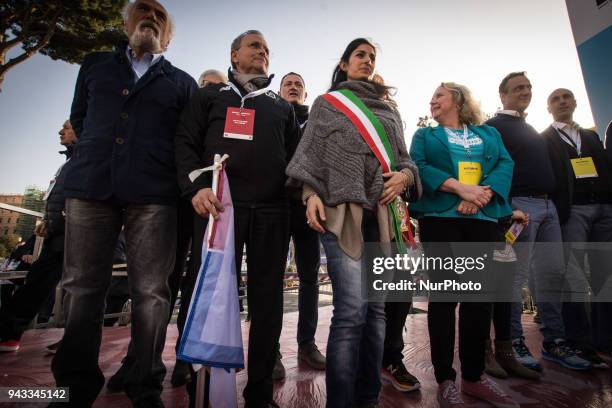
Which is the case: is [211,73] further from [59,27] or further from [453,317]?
[59,27]

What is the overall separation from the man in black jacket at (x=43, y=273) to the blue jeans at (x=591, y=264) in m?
4.14

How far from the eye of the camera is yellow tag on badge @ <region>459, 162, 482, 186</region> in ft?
6.35

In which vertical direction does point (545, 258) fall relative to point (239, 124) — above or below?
below

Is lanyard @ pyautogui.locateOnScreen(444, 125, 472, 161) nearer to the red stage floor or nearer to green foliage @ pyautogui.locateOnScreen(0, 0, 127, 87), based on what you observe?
the red stage floor

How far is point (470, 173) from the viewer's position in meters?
1.96

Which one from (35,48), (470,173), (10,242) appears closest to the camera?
(470,173)

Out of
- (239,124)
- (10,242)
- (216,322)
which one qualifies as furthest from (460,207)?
(10,242)

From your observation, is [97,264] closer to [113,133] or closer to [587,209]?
[113,133]

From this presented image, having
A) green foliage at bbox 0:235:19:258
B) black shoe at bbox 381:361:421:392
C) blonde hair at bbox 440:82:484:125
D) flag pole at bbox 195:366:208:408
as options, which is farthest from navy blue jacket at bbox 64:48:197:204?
green foliage at bbox 0:235:19:258

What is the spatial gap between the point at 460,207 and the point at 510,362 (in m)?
1.16

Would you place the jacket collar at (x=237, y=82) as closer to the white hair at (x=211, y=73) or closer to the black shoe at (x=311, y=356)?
the white hair at (x=211, y=73)

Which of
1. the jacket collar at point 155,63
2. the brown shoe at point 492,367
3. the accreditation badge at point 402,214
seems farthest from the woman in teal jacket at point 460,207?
the jacket collar at point 155,63

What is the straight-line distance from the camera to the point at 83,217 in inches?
57.7

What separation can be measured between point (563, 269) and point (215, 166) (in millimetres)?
2740
